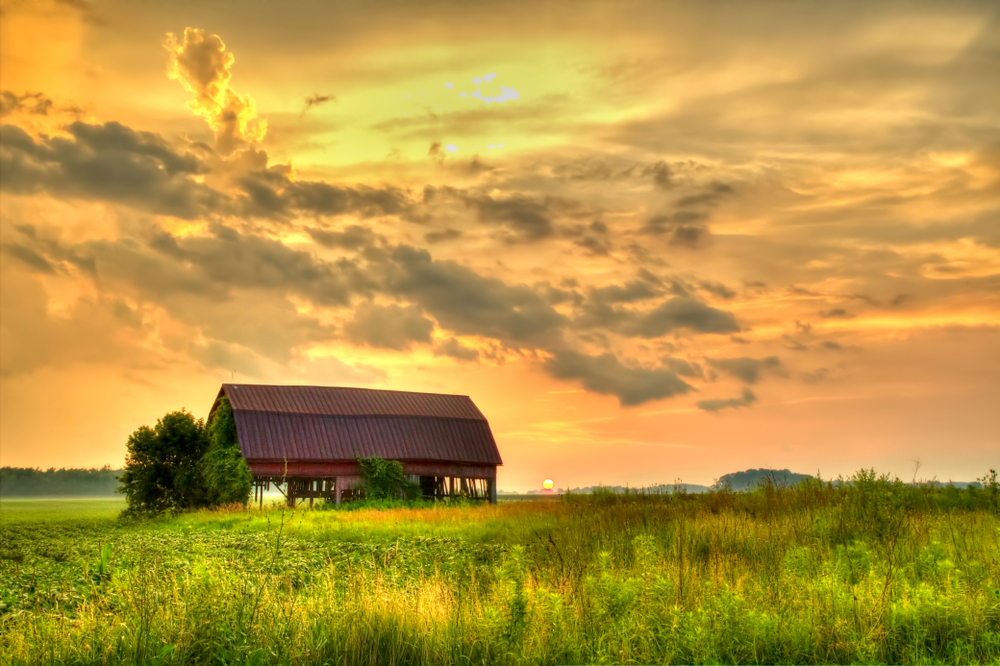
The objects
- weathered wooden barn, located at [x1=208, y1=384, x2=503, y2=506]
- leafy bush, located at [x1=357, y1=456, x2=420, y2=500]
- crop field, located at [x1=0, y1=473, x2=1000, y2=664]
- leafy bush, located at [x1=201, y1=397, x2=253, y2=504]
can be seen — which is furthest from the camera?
leafy bush, located at [x1=357, y1=456, x2=420, y2=500]

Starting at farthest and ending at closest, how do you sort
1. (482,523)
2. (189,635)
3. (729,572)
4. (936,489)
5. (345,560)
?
(482,523) < (936,489) < (345,560) < (729,572) < (189,635)

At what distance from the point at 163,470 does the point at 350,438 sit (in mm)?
9933

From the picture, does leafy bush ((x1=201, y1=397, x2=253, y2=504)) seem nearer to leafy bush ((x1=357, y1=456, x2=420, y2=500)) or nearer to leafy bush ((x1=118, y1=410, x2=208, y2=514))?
leafy bush ((x1=118, y1=410, x2=208, y2=514))

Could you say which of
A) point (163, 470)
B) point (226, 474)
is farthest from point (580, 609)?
point (163, 470)

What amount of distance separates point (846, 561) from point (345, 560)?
9.69m

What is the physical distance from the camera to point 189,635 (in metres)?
8.90

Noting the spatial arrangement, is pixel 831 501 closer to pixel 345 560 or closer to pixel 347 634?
pixel 345 560

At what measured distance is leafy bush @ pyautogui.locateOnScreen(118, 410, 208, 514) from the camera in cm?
4134

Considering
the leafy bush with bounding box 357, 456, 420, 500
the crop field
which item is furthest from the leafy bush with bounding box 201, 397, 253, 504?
the crop field

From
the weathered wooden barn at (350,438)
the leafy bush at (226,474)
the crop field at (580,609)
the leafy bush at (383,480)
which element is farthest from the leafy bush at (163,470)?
the crop field at (580,609)

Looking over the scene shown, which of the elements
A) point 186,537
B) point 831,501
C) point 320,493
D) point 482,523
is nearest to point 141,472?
point 320,493

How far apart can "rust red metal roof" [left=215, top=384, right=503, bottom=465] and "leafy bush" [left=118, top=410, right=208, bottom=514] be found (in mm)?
2732

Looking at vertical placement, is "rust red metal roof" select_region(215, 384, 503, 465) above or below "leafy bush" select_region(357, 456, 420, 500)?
above

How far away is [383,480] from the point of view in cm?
4600
